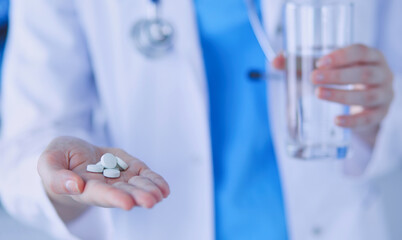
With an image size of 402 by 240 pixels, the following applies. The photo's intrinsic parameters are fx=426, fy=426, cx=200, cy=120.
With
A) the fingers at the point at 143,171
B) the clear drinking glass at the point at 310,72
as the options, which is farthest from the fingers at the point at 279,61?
the fingers at the point at 143,171

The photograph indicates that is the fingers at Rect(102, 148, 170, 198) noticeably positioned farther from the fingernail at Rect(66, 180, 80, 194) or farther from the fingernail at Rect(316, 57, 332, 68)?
the fingernail at Rect(316, 57, 332, 68)

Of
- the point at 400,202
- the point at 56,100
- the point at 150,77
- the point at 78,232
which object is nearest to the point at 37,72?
the point at 56,100

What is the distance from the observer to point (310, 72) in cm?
51

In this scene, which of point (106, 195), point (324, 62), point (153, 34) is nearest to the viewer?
point (106, 195)

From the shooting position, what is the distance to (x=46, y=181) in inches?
15.2

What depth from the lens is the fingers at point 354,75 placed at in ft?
1.58

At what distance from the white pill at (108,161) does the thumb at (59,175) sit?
1.1 inches

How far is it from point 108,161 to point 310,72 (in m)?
0.27

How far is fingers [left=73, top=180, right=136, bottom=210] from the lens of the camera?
1.04 feet

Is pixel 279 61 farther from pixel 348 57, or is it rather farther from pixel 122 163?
pixel 122 163

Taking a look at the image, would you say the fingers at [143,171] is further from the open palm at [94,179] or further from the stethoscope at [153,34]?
the stethoscope at [153,34]

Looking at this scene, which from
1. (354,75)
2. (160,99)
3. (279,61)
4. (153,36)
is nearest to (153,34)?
(153,36)

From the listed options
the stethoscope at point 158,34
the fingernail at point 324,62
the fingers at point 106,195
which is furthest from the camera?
the stethoscope at point 158,34

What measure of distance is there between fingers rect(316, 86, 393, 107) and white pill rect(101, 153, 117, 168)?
0.25m
